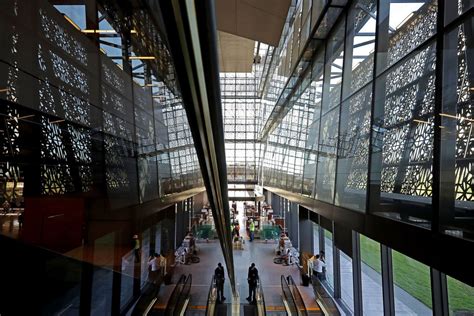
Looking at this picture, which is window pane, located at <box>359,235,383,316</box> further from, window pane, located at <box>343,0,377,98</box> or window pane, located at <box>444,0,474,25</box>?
window pane, located at <box>444,0,474,25</box>

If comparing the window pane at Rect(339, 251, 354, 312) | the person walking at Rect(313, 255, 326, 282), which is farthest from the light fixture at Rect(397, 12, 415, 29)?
the person walking at Rect(313, 255, 326, 282)

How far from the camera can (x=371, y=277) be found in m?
9.27

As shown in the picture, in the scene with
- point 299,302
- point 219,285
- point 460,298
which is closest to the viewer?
point 460,298

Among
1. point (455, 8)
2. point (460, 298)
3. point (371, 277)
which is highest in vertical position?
point (455, 8)

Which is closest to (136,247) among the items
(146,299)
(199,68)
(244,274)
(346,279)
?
(146,299)

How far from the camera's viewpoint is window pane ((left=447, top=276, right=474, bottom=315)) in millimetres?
4805

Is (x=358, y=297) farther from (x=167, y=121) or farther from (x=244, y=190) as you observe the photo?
(x=244, y=190)

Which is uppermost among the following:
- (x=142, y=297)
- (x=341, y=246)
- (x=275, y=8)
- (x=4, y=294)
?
(x=275, y=8)

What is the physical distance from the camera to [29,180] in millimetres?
4172

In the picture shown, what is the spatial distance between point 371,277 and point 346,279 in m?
3.33

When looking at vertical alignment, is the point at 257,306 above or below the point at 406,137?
below

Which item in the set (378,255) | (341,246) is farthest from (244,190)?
(378,255)

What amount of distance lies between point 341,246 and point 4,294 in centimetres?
1013

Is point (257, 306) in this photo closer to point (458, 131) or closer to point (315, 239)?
point (315, 239)
